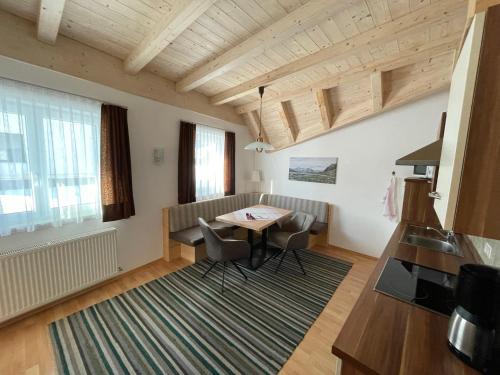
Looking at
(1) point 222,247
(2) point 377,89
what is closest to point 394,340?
(1) point 222,247

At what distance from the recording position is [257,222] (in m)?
2.96

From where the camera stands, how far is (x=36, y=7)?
181 centimetres

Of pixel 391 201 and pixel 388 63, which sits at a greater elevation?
pixel 388 63

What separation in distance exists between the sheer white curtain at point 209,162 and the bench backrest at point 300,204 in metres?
1.13

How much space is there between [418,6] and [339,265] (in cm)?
327

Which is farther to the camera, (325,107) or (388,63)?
(325,107)

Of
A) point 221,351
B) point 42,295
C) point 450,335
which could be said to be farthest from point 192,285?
point 450,335

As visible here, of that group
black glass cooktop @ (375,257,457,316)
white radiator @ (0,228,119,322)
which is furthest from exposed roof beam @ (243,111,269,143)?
black glass cooktop @ (375,257,457,316)

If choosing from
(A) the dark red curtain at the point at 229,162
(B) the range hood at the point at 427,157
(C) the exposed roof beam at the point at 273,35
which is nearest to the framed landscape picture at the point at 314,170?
(A) the dark red curtain at the point at 229,162

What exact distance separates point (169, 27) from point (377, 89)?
2.78m

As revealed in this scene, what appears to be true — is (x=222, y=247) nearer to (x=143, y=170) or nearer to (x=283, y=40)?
(x=143, y=170)

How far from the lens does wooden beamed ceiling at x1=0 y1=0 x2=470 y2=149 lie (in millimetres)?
1740

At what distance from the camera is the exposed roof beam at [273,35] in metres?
1.61

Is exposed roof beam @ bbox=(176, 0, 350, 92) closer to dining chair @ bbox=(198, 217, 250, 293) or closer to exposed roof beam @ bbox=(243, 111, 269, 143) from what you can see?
exposed roof beam @ bbox=(243, 111, 269, 143)
